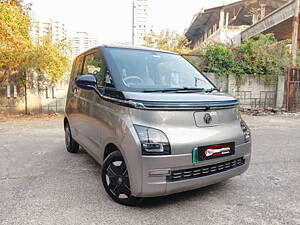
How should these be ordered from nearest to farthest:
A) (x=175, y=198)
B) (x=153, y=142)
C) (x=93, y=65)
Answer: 1. (x=153, y=142)
2. (x=175, y=198)
3. (x=93, y=65)

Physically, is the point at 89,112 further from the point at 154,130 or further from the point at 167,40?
the point at 167,40

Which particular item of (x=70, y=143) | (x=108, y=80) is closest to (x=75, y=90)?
(x=70, y=143)

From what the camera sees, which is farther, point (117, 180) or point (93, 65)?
point (93, 65)

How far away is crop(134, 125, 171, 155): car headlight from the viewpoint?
2033mm

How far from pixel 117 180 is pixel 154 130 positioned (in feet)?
2.45

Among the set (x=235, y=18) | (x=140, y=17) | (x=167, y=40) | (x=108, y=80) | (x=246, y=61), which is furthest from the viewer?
(x=140, y=17)

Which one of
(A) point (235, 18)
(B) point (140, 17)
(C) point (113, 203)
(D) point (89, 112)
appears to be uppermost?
(B) point (140, 17)

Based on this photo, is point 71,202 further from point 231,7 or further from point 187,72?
point 231,7

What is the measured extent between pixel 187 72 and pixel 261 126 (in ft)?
15.7

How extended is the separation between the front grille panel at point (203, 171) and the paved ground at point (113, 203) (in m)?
0.40

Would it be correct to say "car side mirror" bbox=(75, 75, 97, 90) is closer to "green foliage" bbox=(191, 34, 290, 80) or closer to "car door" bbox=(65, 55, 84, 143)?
"car door" bbox=(65, 55, 84, 143)

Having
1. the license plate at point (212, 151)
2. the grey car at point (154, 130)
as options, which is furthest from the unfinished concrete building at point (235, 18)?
the license plate at point (212, 151)

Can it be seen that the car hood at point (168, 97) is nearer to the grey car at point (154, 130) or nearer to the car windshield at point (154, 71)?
the grey car at point (154, 130)

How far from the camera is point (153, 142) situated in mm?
2045
